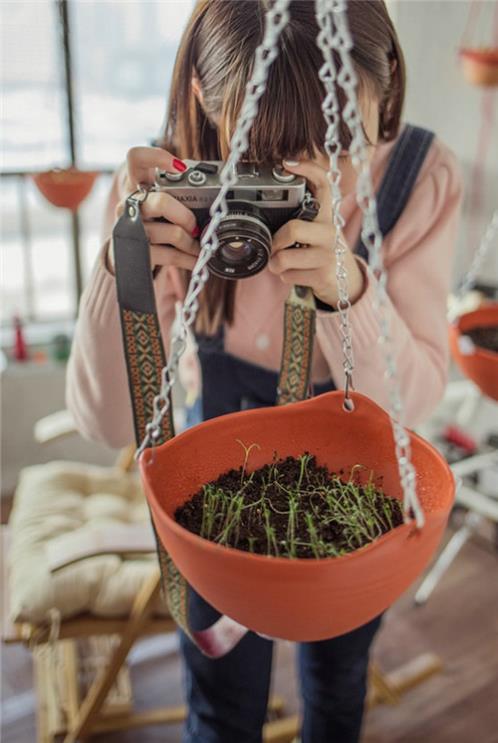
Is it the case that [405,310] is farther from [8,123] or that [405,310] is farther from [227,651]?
[8,123]

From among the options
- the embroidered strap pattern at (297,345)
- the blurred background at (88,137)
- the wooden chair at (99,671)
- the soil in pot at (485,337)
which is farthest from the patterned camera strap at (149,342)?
the blurred background at (88,137)

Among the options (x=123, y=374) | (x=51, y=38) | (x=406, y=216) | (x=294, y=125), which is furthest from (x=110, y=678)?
(x=51, y=38)

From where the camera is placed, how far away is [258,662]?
3.31 ft

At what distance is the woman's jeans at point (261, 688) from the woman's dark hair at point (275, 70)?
66 centimetres

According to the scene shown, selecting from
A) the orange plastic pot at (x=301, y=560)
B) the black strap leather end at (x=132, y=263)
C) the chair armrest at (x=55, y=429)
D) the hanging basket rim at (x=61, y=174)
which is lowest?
the chair armrest at (x=55, y=429)

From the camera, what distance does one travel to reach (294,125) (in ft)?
2.40

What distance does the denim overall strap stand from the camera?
0.98 metres

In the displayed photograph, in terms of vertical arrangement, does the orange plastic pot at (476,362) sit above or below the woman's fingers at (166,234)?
below

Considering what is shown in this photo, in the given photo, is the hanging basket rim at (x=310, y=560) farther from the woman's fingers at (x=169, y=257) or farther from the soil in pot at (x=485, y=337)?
the soil in pot at (x=485, y=337)

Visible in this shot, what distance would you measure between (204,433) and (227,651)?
406 millimetres

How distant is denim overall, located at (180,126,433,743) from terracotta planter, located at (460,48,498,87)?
150 centimetres

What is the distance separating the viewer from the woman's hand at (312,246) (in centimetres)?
72

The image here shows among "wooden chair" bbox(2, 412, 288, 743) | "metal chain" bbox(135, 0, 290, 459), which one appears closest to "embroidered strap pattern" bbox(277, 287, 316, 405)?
"metal chain" bbox(135, 0, 290, 459)

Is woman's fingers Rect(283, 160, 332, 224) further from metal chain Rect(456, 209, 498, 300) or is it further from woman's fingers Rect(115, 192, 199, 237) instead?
metal chain Rect(456, 209, 498, 300)
